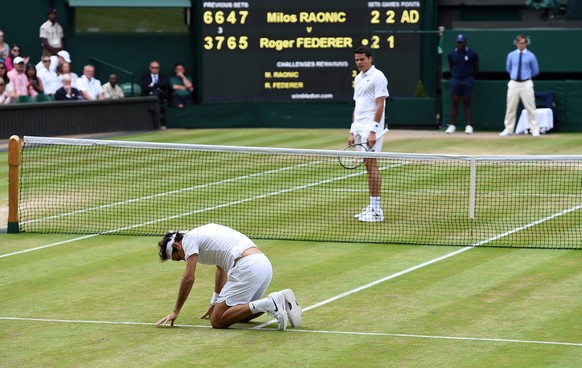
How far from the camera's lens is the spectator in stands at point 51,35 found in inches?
1249

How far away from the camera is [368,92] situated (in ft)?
59.1

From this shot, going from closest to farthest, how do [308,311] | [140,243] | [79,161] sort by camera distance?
[308,311], [140,243], [79,161]

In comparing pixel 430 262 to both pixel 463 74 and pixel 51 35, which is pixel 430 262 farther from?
pixel 51 35

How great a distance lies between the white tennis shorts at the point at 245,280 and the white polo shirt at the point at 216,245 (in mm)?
99

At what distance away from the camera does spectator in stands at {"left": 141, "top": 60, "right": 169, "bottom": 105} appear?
31.8 metres

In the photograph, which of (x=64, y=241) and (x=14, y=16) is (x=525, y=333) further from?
(x=14, y=16)

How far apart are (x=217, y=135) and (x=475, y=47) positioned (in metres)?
6.63

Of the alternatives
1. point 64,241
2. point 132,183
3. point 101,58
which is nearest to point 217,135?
point 101,58

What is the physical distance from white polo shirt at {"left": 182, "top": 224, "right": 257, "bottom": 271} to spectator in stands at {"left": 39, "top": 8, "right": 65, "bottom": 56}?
21235 mm

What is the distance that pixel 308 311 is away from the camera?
40.2 feet

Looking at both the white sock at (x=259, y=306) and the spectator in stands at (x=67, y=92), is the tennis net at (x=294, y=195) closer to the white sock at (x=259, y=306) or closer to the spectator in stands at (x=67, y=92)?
the spectator in stands at (x=67, y=92)

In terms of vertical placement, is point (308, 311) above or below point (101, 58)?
below

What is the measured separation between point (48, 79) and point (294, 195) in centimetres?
1166

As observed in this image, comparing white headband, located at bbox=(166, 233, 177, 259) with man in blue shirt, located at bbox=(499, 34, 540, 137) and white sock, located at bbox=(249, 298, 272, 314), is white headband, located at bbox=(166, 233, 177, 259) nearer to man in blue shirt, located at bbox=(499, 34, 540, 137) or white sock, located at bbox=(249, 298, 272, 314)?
white sock, located at bbox=(249, 298, 272, 314)
